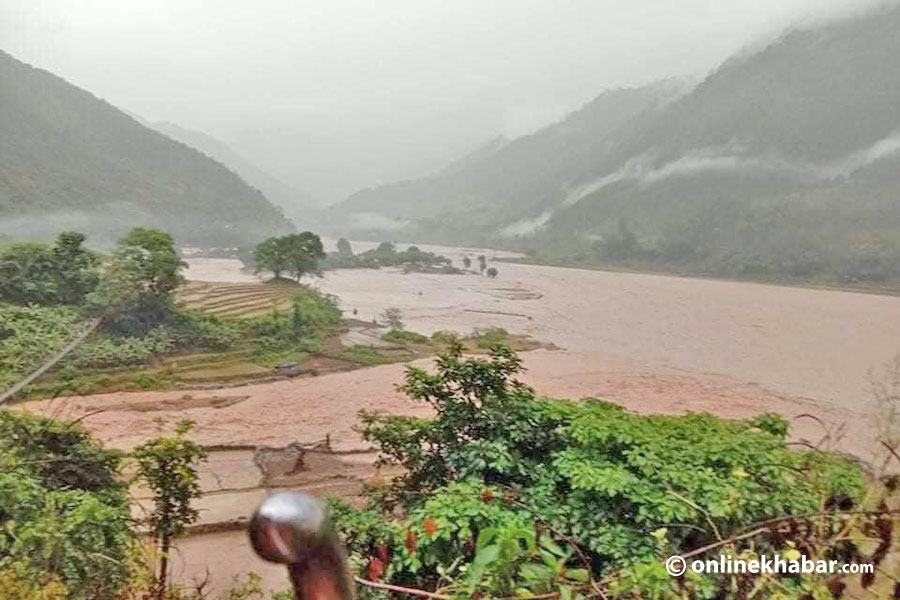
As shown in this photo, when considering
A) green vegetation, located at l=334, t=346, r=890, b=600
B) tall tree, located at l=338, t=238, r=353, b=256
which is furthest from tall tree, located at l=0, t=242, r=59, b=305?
green vegetation, located at l=334, t=346, r=890, b=600

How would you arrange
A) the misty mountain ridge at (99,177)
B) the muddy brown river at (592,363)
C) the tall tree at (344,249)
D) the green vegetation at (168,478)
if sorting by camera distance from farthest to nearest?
the tall tree at (344,249) → the misty mountain ridge at (99,177) → the muddy brown river at (592,363) → the green vegetation at (168,478)

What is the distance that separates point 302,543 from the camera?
0.35 metres

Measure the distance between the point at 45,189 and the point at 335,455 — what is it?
7.87 metres

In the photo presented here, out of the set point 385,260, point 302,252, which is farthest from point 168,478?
point 385,260

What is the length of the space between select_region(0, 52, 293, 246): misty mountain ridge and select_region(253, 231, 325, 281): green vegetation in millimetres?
923

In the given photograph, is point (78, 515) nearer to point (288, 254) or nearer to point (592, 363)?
point (288, 254)

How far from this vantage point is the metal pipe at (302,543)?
344 millimetres

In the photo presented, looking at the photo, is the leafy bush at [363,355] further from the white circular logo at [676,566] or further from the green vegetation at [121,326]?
the white circular logo at [676,566]

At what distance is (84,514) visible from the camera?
2.38 meters

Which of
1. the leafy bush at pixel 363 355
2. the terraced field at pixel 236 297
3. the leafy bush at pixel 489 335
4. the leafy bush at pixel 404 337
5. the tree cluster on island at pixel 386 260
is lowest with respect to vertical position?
the leafy bush at pixel 363 355

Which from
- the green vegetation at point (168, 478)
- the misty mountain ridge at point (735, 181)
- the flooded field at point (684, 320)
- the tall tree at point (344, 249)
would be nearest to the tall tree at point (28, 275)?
the flooded field at point (684, 320)

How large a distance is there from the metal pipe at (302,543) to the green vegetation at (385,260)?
44.4 feet

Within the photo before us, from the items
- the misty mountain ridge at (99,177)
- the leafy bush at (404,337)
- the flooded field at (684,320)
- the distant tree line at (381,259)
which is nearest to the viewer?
the misty mountain ridge at (99,177)

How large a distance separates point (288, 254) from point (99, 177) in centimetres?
401
